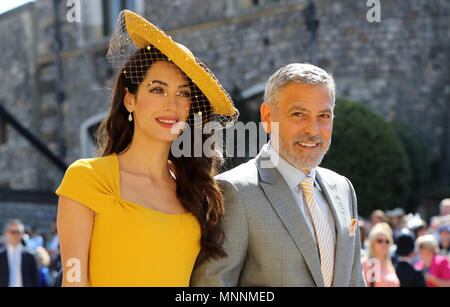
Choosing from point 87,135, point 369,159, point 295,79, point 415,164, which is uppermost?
point 87,135

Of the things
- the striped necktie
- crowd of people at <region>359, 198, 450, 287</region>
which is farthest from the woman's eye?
crowd of people at <region>359, 198, 450, 287</region>

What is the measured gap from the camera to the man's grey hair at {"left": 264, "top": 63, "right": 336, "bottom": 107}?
8.87 ft

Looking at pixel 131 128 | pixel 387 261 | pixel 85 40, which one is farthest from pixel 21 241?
pixel 85 40

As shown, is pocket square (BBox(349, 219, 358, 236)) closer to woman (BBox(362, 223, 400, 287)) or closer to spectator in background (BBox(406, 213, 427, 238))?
woman (BBox(362, 223, 400, 287))

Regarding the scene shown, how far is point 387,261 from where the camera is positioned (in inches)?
213

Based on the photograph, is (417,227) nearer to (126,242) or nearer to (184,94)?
(184,94)

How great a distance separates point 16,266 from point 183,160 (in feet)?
14.0

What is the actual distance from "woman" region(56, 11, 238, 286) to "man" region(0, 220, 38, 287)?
402 centimetres

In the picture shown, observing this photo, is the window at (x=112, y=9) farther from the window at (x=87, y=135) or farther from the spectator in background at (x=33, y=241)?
the spectator in background at (x=33, y=241)

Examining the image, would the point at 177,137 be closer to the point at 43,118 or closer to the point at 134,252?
the point at 134,252

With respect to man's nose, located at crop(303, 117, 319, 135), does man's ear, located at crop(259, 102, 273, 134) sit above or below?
above

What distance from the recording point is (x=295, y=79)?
2705 millimetres

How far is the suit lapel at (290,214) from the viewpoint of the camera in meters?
2.60

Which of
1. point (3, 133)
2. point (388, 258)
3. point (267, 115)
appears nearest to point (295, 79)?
point (267, 115)
